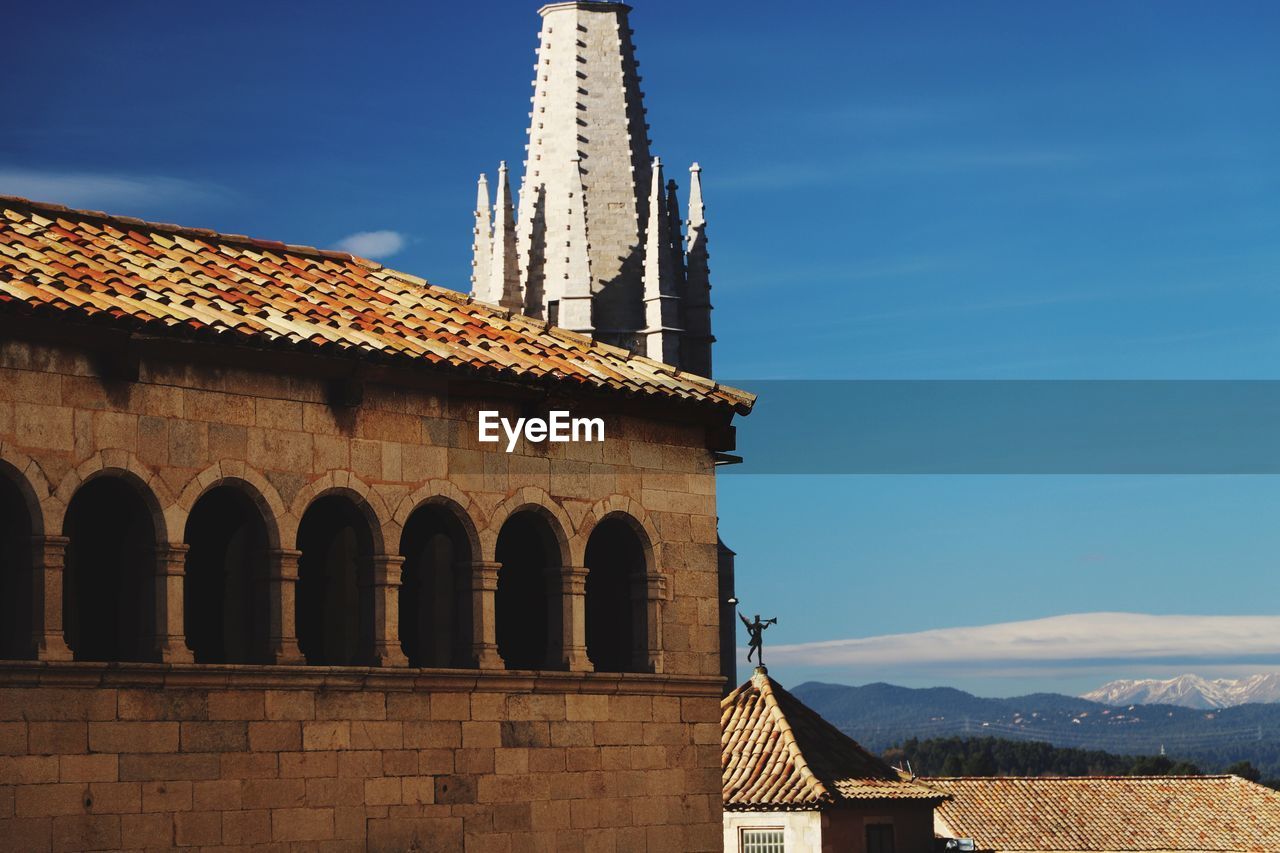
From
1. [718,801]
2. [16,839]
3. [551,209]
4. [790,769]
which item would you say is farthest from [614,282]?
[16,839]

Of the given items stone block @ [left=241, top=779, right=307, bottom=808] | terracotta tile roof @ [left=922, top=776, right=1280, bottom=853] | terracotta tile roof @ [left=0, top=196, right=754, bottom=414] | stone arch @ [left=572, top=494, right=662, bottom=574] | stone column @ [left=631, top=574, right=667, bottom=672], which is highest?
terracotta tile roof @ [left=0, top=196, right=754, bottom=414]

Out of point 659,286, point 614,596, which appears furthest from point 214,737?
point 659,286

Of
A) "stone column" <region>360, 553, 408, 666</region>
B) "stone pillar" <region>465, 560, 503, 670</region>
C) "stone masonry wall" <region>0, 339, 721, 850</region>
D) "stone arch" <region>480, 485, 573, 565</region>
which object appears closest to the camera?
"stone masonry wall" <region>0, 339, 721, 850</region>

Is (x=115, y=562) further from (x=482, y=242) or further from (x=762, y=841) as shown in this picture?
(x=482, y=242)

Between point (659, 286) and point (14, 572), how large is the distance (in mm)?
53804

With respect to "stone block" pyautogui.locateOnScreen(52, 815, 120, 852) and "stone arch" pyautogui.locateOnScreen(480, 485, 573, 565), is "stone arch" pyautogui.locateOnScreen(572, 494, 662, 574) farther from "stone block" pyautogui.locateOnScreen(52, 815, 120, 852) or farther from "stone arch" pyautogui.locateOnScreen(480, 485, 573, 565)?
"stone block" pyautogui.locateOnScreen(52, 815, 120, 852)

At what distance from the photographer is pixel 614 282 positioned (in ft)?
233

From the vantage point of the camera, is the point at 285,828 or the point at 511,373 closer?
the point at 285,828

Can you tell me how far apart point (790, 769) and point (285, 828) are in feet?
75.2

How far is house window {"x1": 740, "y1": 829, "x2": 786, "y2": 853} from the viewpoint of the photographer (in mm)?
38438

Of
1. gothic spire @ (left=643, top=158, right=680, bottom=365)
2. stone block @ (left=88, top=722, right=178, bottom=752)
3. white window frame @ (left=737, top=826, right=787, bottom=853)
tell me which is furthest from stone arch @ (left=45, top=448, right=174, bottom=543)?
gothic spire @ (left=643, top=158, right=680, bottom=365)

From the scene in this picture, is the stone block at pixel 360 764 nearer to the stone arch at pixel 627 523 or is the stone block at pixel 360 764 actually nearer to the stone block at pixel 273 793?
the stone block at pixel 273 793

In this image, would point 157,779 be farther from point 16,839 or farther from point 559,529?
point 559,529

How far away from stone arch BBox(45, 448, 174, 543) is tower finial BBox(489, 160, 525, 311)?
173 feet
